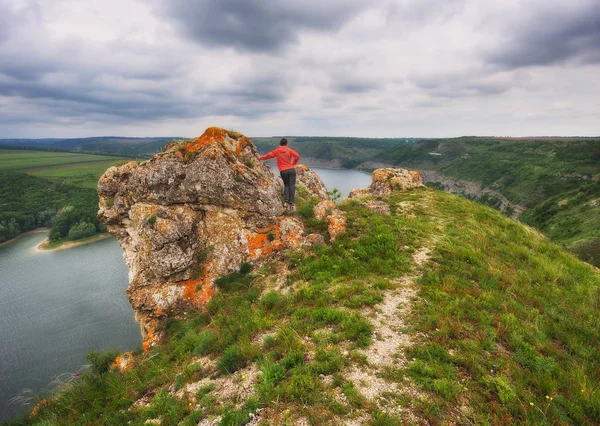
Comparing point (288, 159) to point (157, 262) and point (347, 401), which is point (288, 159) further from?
point (347, 401)

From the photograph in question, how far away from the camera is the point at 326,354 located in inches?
247

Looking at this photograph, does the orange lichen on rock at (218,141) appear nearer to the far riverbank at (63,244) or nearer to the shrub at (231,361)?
the shrub at (231,361)

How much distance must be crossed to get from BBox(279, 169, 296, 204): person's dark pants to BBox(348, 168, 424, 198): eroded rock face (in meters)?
7.68

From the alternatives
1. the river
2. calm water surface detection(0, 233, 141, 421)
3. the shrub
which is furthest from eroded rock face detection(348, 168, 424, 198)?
calm water surface detection(0, 233, 141, 421)

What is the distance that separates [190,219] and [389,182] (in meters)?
14.7

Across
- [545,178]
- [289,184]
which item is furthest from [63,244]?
[545,178]

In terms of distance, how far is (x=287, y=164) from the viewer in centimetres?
1339

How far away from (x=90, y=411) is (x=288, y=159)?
423 inches

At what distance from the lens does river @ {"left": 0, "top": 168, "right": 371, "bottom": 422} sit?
35.1 metres

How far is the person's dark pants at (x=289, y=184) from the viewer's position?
531 inches

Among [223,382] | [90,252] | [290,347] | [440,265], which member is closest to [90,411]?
[223,382]

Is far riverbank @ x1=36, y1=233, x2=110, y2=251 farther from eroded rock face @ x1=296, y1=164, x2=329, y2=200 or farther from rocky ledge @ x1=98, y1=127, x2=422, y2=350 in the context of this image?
eroded rock face @ x1=296, y1=164, x2=329, y2=200

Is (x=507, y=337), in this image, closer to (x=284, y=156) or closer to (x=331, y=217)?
(x=331, y=217)

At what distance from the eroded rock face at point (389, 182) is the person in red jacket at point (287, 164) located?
7.74 m
